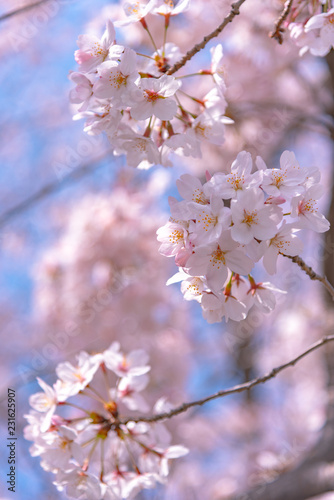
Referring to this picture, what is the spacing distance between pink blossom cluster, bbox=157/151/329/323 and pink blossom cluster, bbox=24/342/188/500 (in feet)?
1.55

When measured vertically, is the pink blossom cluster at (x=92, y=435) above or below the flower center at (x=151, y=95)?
below

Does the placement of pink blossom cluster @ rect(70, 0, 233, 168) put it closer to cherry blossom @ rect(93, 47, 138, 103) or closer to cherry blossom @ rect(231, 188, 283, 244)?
cherry blossom @ rect(93, 47, 138, 103)

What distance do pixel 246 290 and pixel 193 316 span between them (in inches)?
167

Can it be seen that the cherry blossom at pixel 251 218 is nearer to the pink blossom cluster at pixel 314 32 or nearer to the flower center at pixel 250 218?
the flower center at pixel 250 218

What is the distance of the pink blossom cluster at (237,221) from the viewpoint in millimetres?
854

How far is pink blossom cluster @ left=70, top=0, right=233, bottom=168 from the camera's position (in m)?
0.99

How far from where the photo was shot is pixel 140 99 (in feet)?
3.27

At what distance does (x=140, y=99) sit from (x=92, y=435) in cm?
83

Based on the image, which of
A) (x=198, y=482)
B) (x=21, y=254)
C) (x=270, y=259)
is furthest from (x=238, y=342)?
(x=270, y=259)

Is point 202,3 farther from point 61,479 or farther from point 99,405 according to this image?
point 61,479

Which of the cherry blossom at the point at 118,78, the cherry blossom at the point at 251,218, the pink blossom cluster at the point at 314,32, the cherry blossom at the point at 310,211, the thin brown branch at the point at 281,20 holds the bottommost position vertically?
the cherry blossom at the point at 310,211

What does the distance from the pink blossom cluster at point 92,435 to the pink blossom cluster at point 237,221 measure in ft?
1.55

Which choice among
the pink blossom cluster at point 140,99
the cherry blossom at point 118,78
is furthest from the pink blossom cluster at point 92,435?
the cherry blossom at point 118,78

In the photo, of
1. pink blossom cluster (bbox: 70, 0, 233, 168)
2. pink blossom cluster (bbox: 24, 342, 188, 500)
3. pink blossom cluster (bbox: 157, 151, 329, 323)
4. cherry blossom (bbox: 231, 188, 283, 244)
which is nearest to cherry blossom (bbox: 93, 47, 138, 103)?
pink blossom cluster (bbox: 70, 0, 233, 168)
